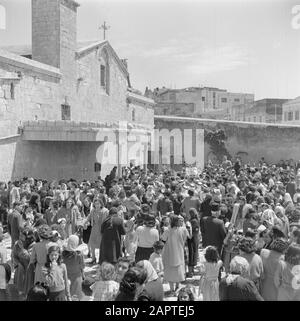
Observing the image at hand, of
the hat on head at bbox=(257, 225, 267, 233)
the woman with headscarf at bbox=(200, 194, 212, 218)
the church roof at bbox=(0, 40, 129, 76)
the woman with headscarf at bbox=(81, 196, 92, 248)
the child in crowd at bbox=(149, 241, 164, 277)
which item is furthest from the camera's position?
the church roof at bbox=(0, 40, 129, 76)

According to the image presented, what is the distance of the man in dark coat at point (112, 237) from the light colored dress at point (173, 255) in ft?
3.39

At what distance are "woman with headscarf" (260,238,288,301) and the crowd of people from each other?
0.01 m

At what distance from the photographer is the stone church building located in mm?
17938

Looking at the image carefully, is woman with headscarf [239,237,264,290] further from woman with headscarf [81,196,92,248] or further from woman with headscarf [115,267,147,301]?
woman with headscarf [81,196,92,248]

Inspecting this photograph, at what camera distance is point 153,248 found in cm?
749

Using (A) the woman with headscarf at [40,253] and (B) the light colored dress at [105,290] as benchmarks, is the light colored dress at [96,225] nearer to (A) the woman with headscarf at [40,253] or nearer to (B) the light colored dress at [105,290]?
(A) the woman with headscarf at [40,253]

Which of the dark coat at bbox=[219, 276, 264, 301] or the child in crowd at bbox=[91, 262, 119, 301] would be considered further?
the child in crowd at bbox=[91, 262, 119, 301]

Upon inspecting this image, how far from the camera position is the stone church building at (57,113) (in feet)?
58.9

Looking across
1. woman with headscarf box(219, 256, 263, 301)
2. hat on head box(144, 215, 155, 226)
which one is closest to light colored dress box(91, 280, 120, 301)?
woman with headscarf box(219, 256, 263, 301)

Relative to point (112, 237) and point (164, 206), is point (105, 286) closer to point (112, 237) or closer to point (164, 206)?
point (112, 237)

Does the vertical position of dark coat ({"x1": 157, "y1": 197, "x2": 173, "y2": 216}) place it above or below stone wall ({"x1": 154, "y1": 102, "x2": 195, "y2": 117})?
below

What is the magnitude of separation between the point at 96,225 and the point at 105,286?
13.2 feet

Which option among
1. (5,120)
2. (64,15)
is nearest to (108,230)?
(5,120)

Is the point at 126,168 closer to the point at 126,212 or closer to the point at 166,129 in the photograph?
the point at 126,212
